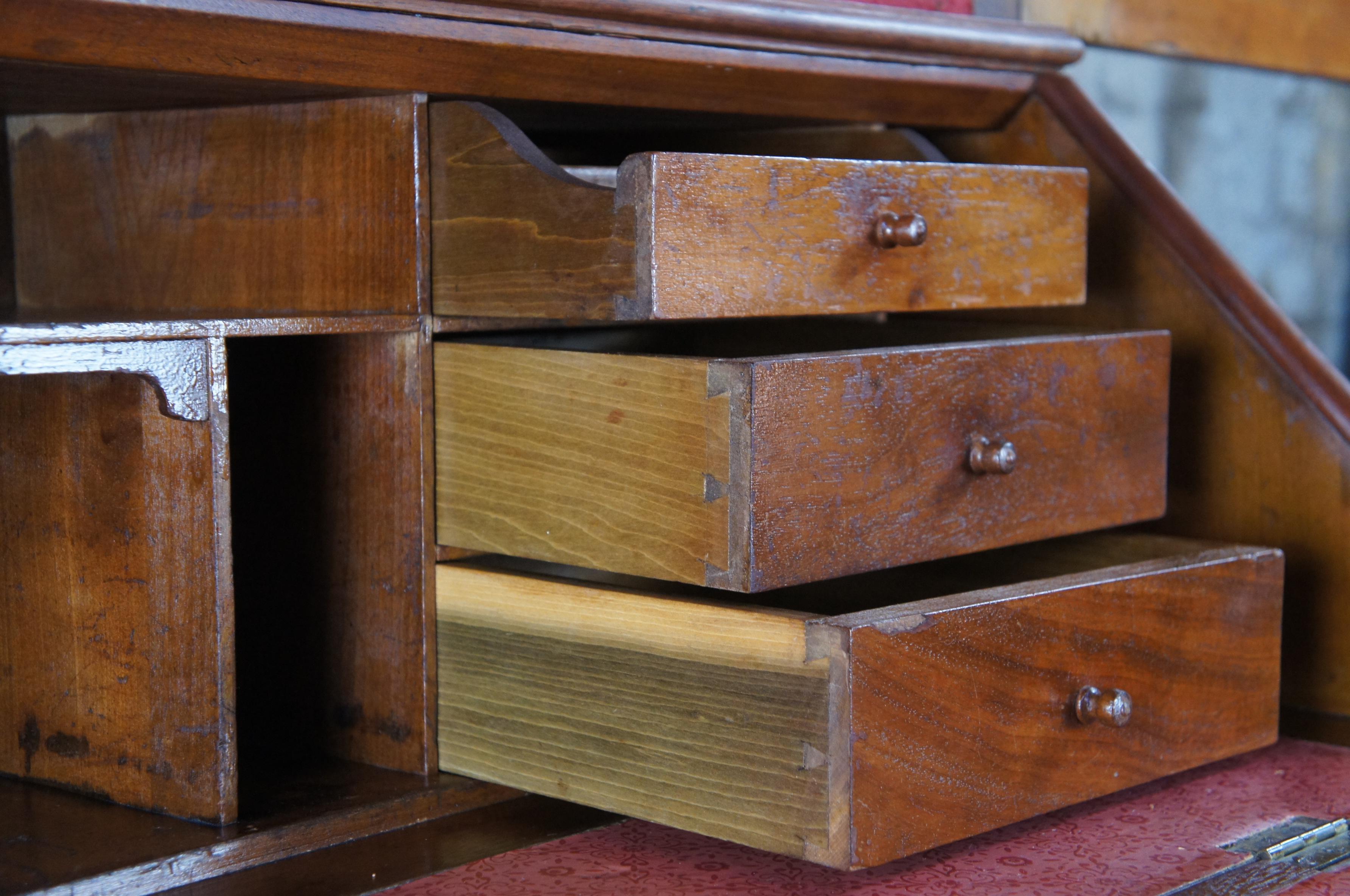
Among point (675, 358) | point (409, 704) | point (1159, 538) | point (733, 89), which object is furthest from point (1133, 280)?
point (409, 704)

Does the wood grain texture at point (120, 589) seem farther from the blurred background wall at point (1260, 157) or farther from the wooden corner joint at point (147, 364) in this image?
the blurred background wall at point (1260, 157)

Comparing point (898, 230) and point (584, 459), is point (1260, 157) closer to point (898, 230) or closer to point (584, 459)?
point (898, 230)

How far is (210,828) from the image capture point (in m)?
0.98

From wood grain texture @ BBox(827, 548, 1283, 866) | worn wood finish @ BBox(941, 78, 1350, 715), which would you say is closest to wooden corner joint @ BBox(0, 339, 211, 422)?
wood grain texture @ BBox(827, 548, 1283, 866)

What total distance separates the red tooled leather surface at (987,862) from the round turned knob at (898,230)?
0.40m

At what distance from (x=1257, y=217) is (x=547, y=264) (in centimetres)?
138

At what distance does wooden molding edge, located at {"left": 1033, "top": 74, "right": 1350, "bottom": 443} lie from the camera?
128 cm

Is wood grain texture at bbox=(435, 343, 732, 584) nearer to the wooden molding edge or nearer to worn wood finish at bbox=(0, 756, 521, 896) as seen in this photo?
worn wood finish at bbox=(0, 756, 521, 896)

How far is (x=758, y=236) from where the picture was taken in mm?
998

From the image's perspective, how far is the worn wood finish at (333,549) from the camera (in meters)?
1.09

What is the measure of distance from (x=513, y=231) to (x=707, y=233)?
14 cm

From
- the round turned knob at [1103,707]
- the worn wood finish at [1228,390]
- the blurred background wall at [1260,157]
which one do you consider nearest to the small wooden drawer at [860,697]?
the round turned knob at [1103,707]

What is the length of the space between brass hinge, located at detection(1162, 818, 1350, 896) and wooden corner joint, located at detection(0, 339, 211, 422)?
0.65 metres

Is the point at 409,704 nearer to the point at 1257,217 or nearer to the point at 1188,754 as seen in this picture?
the point at 1188,754
